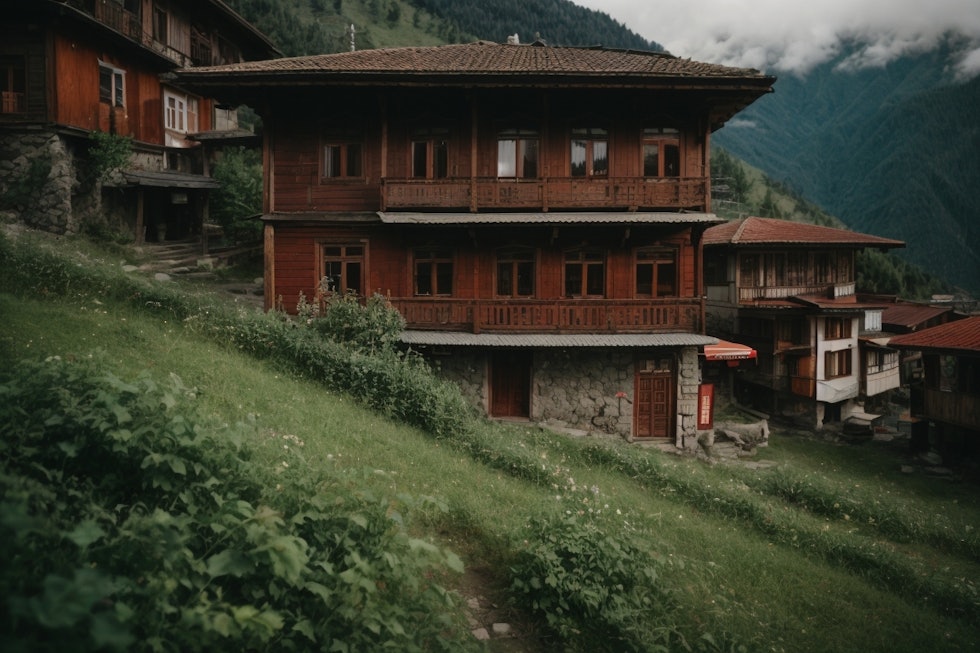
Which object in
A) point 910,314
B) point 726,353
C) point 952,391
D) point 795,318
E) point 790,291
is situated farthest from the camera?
point 910,314

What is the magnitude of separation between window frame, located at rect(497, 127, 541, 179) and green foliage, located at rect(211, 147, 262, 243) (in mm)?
13343

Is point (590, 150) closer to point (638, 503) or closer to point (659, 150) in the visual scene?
point (659, 150)

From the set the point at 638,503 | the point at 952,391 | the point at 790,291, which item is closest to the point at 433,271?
the point at 638,503


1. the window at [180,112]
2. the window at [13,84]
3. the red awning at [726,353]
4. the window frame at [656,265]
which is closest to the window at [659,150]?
the window frame at [656,265]

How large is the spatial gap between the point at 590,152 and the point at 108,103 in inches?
789

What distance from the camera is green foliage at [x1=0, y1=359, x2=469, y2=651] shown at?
10.8ft

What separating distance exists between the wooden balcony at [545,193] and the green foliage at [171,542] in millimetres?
12664

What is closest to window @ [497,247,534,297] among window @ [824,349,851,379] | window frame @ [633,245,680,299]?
window frame @ [633,245,680,299]

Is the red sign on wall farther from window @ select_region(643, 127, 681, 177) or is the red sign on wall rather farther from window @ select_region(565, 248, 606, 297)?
window @ select_region(643, 127, 681, 177)

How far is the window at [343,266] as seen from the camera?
19.3 m

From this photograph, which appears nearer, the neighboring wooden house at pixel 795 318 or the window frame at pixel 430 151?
the window frame at pixel 430 151

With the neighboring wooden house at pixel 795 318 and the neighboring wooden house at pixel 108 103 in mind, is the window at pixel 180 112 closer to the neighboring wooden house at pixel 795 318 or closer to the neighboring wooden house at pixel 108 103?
the neighboring wooden house at pixel 108 103

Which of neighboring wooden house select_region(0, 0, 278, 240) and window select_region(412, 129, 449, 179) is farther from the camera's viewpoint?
neighboring wooden house select_region(0, 0, 278, 240)

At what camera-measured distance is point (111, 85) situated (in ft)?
81.6
